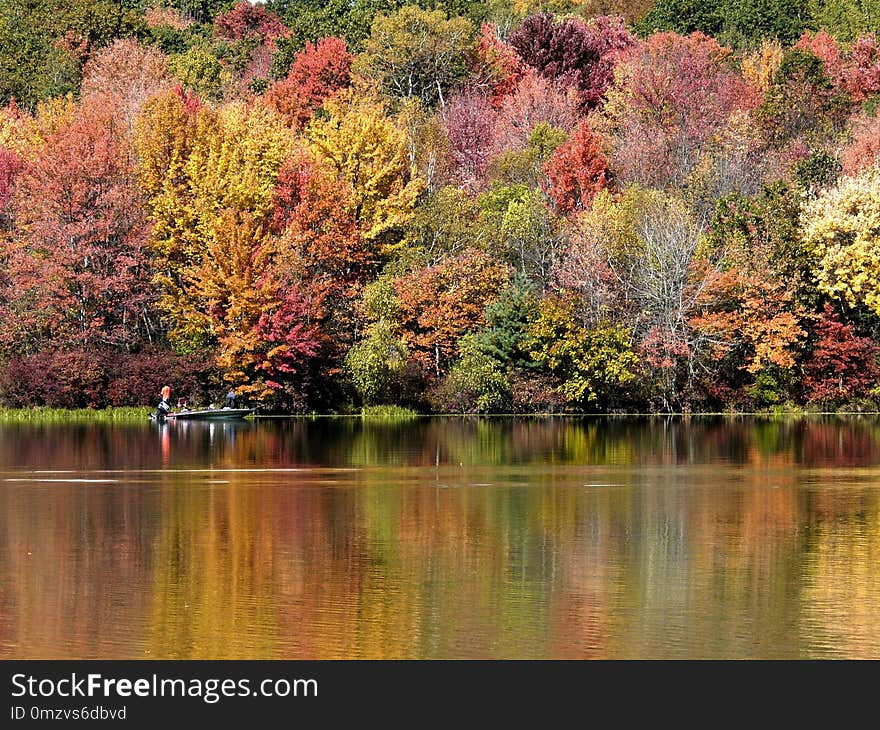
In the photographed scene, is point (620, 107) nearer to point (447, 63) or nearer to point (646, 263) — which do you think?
point (447, 63)

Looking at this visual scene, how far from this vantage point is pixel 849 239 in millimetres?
72125

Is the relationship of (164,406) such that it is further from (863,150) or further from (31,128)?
(863,150)

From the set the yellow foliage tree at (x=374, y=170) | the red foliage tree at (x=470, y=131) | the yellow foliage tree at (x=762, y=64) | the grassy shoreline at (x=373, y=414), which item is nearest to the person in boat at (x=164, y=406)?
the grassy shoreline at (x=373, y=414)

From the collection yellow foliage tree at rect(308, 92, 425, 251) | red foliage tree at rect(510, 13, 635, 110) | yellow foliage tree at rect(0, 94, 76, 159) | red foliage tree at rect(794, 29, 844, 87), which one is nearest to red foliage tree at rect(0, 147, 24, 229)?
yellow foliage tree at rect(0, 94, 76, 159)

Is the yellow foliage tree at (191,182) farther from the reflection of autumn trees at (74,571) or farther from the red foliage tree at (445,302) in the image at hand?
the reflection of autumn trees at (74,571)

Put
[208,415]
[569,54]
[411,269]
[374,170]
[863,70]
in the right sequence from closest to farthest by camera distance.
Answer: [208,415]
[411,269]
[374,170]
[863,70]
[569,54]

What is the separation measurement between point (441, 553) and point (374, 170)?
179 ft

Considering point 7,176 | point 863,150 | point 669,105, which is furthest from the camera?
point 669,105

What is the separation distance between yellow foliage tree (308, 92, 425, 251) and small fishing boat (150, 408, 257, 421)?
1236 centimetres

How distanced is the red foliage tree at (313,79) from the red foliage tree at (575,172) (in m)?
23.8

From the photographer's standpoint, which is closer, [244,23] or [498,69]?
[498,69]

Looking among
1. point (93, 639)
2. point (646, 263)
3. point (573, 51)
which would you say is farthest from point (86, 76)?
point (93, 639)

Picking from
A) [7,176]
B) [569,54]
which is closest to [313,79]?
[569,54]

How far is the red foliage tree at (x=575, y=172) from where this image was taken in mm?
87250
